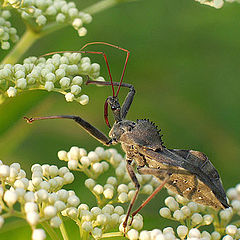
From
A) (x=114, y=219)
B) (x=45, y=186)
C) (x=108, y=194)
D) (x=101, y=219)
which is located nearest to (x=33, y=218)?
(x=45, y=186)

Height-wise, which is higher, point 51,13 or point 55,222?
point 51,13

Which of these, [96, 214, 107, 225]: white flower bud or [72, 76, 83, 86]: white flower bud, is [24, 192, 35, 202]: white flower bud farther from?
[72, 76, 83, 86]: white flower bud

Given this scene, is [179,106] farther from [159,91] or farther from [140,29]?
[140,29]

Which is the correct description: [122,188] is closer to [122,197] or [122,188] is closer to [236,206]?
[122,197]

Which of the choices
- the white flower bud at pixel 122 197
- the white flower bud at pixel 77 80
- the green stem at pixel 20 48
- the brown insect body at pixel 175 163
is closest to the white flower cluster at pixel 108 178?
the white flower bud at pixel 122 197

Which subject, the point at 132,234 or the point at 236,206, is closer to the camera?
the point at 132,234

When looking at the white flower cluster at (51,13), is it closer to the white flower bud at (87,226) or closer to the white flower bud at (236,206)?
the white flower bud at (87,226)
